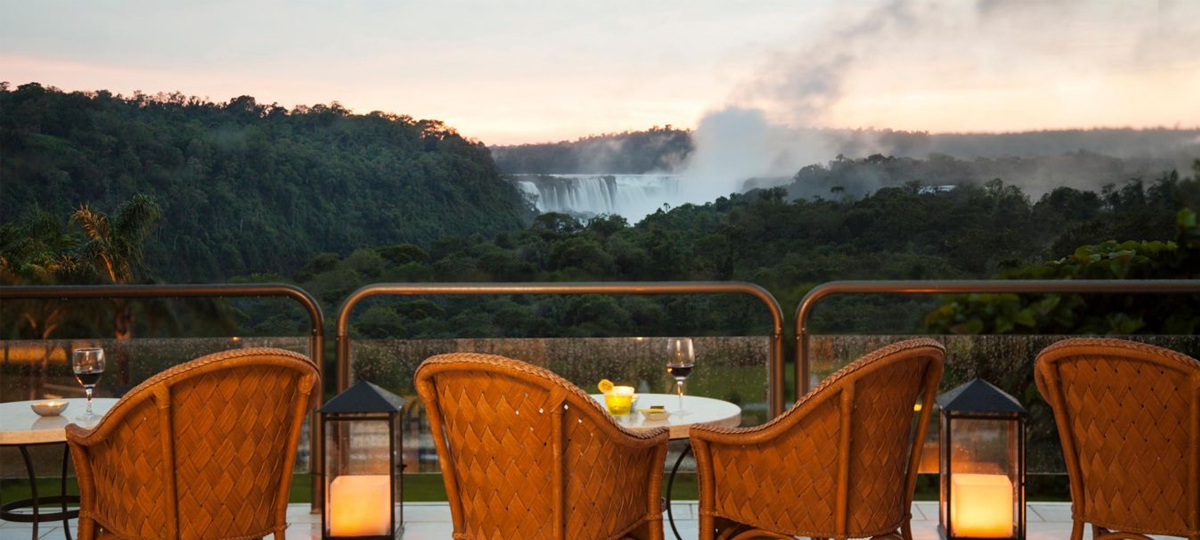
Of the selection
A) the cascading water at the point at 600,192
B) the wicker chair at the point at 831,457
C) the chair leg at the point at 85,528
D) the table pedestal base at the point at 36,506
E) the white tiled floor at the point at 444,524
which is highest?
the cascading water at the point at 600,192

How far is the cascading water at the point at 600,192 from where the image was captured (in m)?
12.6

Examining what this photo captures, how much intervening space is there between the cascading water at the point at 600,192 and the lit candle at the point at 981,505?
9474 millimetres

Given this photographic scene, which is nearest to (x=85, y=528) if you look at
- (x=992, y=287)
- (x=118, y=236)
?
(x=992, y=287)

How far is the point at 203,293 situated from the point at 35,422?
36.6 inches

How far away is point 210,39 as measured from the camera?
1129 cm

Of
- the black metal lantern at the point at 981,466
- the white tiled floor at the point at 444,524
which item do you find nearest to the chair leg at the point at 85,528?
the white tiled floor at the point at 444,524

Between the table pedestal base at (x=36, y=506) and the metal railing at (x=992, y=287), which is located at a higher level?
the metal railing at (x=992, y=287)

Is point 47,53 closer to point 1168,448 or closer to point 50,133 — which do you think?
point 50,133

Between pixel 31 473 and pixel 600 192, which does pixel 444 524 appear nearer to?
pixel 31 473

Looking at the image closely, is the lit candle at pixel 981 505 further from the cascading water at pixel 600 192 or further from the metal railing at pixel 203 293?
the cascading water at pixel 600 192

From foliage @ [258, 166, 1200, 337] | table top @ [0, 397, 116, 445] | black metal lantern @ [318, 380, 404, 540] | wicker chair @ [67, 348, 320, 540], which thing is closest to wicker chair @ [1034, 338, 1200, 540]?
black metal lantern @ [318, 380, 404, 540]

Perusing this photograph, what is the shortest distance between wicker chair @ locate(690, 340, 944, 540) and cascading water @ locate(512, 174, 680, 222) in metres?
9.85

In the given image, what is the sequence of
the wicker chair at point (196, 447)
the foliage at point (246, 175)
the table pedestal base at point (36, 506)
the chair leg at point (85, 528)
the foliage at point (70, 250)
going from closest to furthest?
1. the wicker chair at point (196, 447)
2. the chair leg at point (85, 528)
3. the table pedestal base at point (36, 506)
4. the foliage at point (70, 250)
5. the foliage at point (246, 175)

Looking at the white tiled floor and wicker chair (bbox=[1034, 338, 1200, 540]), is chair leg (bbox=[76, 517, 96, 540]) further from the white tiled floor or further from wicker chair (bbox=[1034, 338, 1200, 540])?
wicker chair (bbox=[1034, 338, 1200, 540])
